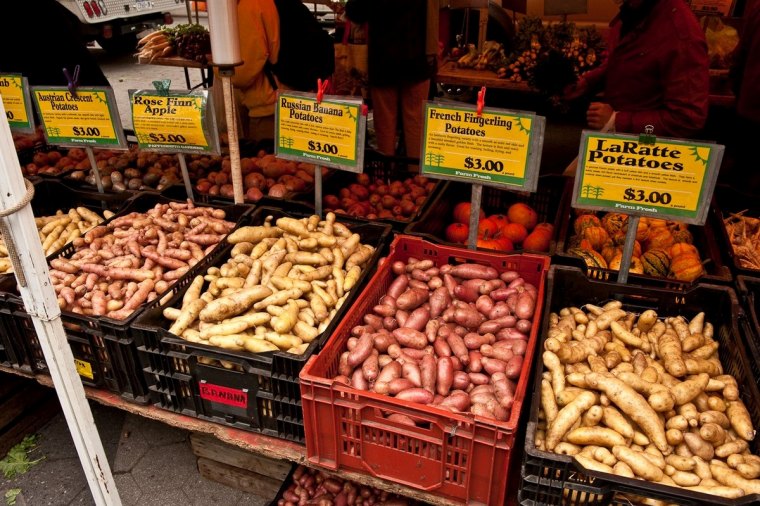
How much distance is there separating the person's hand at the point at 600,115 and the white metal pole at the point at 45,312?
3196 mm

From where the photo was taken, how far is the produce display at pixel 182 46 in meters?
6.52

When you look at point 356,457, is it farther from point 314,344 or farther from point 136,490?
point 136,490

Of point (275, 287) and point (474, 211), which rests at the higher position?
point (474, 211)

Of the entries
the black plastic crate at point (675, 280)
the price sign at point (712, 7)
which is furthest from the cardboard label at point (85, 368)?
the price sign at point (712, 7)

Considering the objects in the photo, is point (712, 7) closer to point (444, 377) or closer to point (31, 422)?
point (444, 377)

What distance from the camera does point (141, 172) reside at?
162 inches

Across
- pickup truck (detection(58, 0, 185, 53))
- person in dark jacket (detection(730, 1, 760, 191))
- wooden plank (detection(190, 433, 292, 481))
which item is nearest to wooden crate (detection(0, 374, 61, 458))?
wooden plank (detection(190, 433, 292, 481))

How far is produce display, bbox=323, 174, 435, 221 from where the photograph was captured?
368 centimetres

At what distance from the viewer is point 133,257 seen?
9.65ft

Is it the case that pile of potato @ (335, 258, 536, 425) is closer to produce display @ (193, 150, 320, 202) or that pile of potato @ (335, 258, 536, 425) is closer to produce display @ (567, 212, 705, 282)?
produce display @ (567, 212, 705, 282)

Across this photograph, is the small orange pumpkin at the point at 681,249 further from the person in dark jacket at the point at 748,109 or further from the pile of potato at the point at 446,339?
the person in dark jacket at the point at 748,109

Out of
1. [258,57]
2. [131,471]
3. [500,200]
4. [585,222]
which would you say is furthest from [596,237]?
[258,57]

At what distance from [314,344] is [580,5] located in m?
5.75

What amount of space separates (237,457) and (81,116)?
6.80 feet
